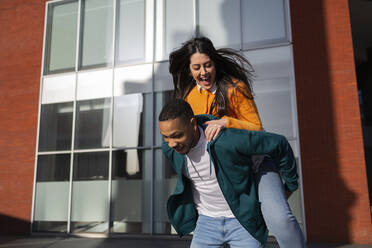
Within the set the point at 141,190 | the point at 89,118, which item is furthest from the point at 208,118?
the point at 89,118

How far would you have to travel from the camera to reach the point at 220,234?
2.17 meters

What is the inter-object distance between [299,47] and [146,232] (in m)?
5.80

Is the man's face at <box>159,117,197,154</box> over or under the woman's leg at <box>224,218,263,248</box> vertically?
over

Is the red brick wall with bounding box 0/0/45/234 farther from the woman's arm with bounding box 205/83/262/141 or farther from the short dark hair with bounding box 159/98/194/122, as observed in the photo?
the short dark hair with bounding box 159/98/194/122

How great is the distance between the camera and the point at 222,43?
8.30 m

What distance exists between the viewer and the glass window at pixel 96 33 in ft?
30.7

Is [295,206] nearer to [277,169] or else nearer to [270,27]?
[270,27]

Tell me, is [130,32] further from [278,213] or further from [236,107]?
[278,213]

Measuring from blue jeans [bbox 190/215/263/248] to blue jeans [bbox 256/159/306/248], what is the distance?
0.25m

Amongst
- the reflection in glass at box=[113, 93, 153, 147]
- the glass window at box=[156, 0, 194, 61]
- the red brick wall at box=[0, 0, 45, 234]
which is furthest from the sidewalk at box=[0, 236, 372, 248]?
the glass window at box=[156, 0, 194, 61]

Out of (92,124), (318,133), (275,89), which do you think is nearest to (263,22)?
(275,89)

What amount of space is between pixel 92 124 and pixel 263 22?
5.30m

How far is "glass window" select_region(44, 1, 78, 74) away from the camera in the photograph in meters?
9.81

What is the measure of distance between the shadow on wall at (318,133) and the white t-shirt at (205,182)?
5489 millimetres
